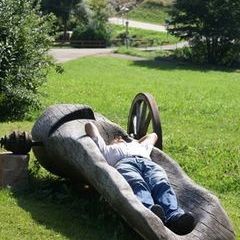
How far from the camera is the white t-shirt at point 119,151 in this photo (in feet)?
22.5

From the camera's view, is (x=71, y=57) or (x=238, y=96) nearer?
(x=238, y=96)

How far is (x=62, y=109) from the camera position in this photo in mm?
7977

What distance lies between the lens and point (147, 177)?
6.39 meters

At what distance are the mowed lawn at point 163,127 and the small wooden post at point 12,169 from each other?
0.68 feet

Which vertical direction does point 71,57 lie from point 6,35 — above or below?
below

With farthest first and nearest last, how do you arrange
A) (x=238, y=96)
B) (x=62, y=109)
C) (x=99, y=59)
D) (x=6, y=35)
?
(x=99, y=59) → (x=238, y=96) → (x=6, y=35) → (x=62, y=109)

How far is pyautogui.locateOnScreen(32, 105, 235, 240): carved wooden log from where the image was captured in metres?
5.55

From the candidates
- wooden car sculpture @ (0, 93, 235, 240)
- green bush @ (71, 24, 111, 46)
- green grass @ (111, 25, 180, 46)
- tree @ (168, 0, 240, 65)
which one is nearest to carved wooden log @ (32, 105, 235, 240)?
wooden car sculpture @ (0, 93, 235, 240)

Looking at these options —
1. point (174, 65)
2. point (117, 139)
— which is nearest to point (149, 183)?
point (117, 139)

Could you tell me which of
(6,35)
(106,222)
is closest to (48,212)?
(106,222)

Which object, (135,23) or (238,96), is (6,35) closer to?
(238,96)

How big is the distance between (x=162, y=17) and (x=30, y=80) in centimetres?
5302

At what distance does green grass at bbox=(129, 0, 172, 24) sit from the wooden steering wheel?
5651 cm

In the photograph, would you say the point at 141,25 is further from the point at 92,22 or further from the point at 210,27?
the point at 210,27
